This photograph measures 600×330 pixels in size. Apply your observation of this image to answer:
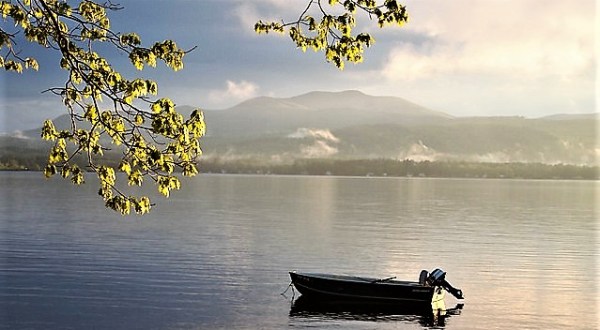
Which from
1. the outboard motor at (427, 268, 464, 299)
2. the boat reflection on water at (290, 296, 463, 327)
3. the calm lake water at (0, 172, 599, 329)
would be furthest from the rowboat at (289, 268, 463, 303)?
the calm lake water at (0, 172, 599, 329)

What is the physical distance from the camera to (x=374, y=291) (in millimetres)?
56062

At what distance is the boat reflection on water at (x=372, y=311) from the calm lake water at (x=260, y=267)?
11.7 inches

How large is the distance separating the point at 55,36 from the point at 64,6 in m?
1.62

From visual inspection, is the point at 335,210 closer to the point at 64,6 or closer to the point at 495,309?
the point at 495,309

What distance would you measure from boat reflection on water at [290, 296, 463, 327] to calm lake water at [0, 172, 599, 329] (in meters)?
0.30

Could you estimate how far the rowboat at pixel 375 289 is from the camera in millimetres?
56094

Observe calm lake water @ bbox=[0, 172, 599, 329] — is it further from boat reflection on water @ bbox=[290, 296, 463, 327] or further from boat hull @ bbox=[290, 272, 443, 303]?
boat hull @ bbox=[290, 272, 443, 303]

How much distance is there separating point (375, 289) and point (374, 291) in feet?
0.51

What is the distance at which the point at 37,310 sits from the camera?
49250 mm

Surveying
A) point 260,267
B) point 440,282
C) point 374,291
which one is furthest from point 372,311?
point 260,267

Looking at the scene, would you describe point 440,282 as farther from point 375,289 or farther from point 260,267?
point 260,267

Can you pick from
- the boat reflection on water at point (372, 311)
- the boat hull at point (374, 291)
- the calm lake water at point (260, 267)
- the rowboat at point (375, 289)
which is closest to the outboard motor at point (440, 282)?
the rowboat at point (375, 289)

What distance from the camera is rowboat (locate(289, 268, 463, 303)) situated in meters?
56.1

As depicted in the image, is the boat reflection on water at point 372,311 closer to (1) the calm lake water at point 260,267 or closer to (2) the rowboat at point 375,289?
Result: (1) the calm lake water at point 260,267
